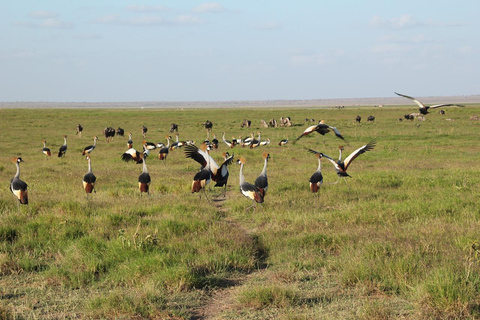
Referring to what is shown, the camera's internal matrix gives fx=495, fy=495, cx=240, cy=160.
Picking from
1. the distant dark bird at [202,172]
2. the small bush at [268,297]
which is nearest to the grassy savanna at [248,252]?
the small bush at [268,297]

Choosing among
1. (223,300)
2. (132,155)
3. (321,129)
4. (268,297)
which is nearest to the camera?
(268,297)

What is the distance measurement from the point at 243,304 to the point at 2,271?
3490mm

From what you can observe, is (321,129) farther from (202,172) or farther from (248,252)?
(248,252)

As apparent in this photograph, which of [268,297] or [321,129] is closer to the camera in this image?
[268,297]

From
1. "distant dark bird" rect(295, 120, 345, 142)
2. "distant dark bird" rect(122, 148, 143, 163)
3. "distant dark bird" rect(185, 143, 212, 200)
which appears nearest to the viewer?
"distant dark bird" rect(295, 120, 345, 142)

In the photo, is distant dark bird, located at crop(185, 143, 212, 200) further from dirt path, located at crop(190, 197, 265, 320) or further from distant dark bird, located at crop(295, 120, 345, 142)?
dirt path, located at crop(190, 197, 265, 320)

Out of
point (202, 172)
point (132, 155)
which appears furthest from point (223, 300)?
point (132, 155)

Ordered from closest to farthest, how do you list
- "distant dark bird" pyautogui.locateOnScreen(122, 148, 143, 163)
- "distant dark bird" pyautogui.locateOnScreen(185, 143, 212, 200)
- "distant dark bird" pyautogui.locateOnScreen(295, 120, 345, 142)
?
"distant dark bird" pyautogui.locateOnScreen(295, 120, 345, 142), "distant dark bird" pyautogui.locateOnScreen(185, 143, 212, 200), "distant dark bird" pyautogui.locateOnScreen(122, 148, 143, 163)

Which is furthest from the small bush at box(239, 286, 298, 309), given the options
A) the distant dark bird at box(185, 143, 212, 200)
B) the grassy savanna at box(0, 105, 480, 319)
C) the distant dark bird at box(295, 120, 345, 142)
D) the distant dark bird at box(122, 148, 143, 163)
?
the distant dark bird at box(122, 148, 143, 163)

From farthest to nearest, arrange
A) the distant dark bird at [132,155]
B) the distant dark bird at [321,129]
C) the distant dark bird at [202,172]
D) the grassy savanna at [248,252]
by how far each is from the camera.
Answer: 1. the distant dark bird at [132,155]
2. the distant dark bird at [202,172]
3. the distant dark bird at [321,129]
4. the grassy savanna at [248,252]

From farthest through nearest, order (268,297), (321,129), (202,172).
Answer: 1. (202,172)
2. (321,129)
3. (268,297)

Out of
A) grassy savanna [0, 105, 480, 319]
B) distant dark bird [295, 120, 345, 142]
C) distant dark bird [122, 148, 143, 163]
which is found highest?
distant dark bird [295, 120, 345, 142]

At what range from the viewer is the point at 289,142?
29.6 m

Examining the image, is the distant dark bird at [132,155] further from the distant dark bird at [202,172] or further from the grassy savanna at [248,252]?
the distant dark bird at [202,172]
